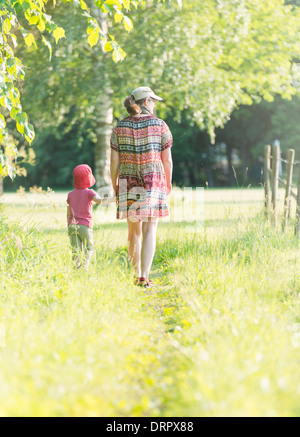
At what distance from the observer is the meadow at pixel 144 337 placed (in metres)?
2.60

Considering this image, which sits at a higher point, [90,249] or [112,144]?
[112,144]

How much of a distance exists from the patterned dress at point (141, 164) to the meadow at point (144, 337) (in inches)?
27.0

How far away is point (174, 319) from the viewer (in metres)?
4.28

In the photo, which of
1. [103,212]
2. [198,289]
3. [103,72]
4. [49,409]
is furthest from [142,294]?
[103,72]

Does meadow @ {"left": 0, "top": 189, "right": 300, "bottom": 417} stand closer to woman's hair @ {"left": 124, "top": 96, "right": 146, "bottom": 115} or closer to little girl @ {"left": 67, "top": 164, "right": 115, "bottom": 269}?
little girl @ {"left": 67, "top": 164, "right": 115, "bottom": 269}

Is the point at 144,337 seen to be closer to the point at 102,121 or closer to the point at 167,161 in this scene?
the point at 167,161

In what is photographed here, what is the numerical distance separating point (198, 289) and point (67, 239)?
67.0 inches

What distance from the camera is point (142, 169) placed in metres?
5.13

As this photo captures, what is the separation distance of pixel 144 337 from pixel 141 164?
1.96 metres

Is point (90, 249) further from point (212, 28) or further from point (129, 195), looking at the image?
point (212, 28)

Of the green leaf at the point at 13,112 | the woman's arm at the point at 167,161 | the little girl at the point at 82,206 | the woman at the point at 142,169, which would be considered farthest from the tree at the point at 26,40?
the woman's arm at the point at 167,161

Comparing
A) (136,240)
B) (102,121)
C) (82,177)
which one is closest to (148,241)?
(136,240)

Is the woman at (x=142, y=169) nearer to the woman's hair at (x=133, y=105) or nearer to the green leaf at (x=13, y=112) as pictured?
the woman's hair at (x=133, y=105)
